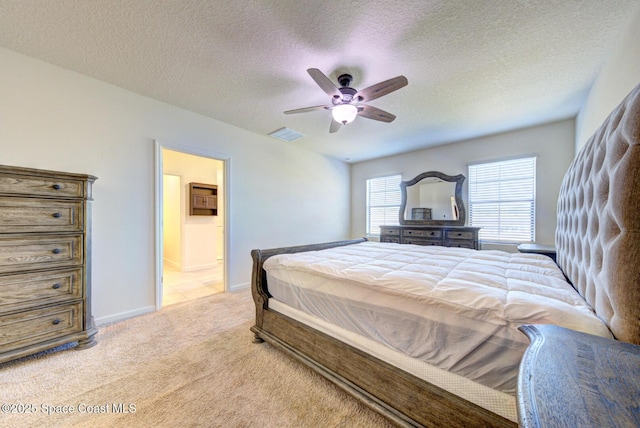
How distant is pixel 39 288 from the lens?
184cm

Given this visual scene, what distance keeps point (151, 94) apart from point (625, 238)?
3.81 meters

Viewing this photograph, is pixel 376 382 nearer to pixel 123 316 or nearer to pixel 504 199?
pixel 123 316

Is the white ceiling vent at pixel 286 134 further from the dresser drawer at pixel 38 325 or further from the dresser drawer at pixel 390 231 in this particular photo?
the dresser drawer at pixel 38 325

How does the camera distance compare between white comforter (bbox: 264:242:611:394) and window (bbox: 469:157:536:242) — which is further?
window (bbox: 469:157:536:242)

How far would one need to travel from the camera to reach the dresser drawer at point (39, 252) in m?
1.74

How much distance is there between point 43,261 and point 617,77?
466 cm

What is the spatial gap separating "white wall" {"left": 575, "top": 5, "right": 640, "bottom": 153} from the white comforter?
1.38 meters

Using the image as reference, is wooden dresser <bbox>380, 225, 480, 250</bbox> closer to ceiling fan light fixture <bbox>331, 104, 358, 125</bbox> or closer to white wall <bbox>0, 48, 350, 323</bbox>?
white wall <bbox>0, 48, 350, 323</bbox>

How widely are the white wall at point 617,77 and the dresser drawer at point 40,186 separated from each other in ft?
13.0

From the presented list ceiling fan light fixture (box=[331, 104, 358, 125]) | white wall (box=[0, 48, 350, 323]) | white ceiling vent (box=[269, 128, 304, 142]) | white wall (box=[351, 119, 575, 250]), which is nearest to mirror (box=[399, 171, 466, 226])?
white wall (box=[351, 119, 575, 250])

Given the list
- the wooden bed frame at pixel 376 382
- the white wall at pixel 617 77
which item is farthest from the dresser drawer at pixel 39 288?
the white wall at pixel 617 77

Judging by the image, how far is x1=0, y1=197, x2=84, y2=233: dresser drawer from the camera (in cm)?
173

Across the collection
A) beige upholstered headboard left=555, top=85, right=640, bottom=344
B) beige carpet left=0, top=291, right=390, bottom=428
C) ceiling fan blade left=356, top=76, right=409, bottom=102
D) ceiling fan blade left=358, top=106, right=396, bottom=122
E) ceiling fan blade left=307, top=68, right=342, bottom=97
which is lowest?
beige carpet left=0, top=291, right=390, bottom=428

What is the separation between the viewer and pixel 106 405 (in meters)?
1.43
